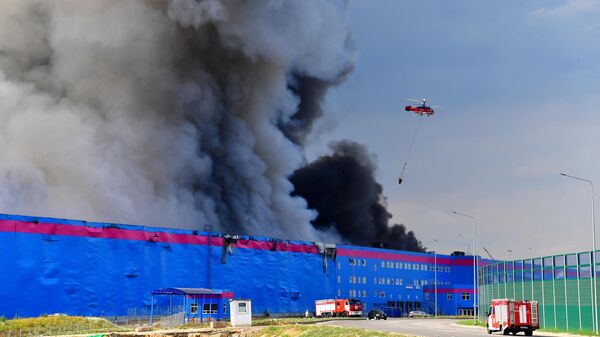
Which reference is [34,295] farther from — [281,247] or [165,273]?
[281,247]

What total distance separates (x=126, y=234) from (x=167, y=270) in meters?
6.92

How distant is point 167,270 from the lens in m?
92.8

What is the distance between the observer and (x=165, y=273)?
92.4m

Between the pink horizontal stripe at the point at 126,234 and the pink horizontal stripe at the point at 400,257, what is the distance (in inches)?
496

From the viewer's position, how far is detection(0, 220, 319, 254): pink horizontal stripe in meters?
79.5

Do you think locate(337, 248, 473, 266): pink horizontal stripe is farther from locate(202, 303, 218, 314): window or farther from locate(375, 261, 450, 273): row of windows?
locate(202, 303, 218, 314): window

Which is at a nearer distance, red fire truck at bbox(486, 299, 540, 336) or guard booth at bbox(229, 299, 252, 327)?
red fire truck at bbox(486, 299, 540, 336)

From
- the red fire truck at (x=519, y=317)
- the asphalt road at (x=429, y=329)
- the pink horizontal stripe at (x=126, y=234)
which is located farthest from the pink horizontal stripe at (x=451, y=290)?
the red fire truck at (x=519, y=317)

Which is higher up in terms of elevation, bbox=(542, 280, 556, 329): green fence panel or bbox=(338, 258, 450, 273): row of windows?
bbox=(338, 258, 450, 273): row of windows

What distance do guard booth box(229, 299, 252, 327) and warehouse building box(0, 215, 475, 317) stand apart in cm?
1188

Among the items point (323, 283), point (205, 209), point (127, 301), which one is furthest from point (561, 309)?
point (205, 209)

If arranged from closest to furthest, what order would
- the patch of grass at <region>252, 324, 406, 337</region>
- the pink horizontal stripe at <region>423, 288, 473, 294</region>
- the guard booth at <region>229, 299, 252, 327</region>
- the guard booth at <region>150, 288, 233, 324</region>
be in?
the patch of grass at <region>252, 324, 406, 337</region>
the guard booth at <region>229, 299, 252, 327</region>
the guard booth at <region>150, 288, 233, 324</region>
the pink horizontal stripe at <region>423, 288, 473, 294</region>

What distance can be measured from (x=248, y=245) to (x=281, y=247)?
6.37m

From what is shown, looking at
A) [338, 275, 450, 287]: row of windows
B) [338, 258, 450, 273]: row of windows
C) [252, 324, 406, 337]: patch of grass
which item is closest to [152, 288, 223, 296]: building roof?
[252, 324, 406, 337]: patch of grass
